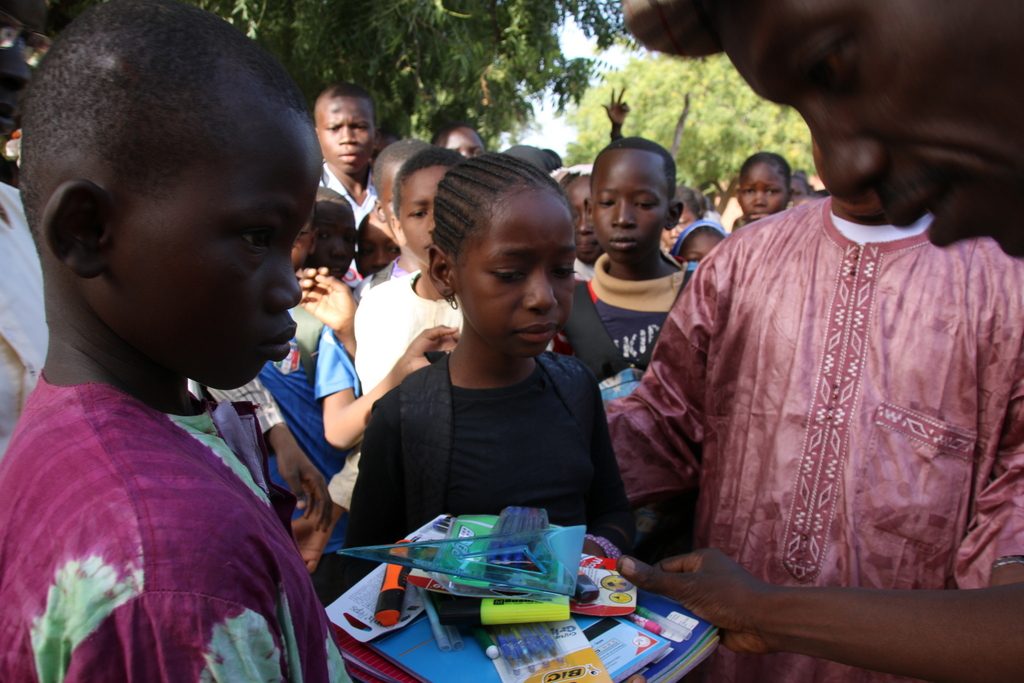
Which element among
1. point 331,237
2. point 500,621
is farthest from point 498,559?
point 331,237

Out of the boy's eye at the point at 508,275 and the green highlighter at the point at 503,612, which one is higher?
the boy's eye at the point at 508,275

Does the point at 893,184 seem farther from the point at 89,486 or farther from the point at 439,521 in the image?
the point at 439,521

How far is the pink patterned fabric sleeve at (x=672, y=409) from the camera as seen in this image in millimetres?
2365

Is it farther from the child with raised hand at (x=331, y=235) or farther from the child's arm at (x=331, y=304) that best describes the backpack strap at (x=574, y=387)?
the child with raised hand at (x=331, y=235)

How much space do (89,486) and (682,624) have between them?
1083 mm

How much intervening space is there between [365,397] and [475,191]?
840 millimetres

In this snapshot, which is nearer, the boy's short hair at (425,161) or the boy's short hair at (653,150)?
the boy's short hair at (425,161)

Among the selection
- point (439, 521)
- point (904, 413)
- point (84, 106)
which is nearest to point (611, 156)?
point (904, 413)

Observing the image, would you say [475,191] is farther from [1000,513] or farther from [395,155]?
[395,155]

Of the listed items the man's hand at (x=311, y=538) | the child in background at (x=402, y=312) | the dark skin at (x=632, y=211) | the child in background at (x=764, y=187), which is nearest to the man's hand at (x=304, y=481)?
the man's hand at (x=311, y=538)

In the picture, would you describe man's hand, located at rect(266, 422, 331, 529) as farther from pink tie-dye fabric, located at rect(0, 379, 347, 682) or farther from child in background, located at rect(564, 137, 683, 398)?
Result: pink tie-dye fabric, located at rect(0, 379, 347, 682)

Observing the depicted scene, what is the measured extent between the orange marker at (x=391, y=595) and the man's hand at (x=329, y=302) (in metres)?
1.54

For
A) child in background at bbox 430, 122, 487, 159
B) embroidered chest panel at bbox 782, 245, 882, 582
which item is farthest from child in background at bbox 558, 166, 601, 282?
embroidered chest panel at bbox 782, 245, 882, 582

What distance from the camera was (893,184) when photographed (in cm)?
76
